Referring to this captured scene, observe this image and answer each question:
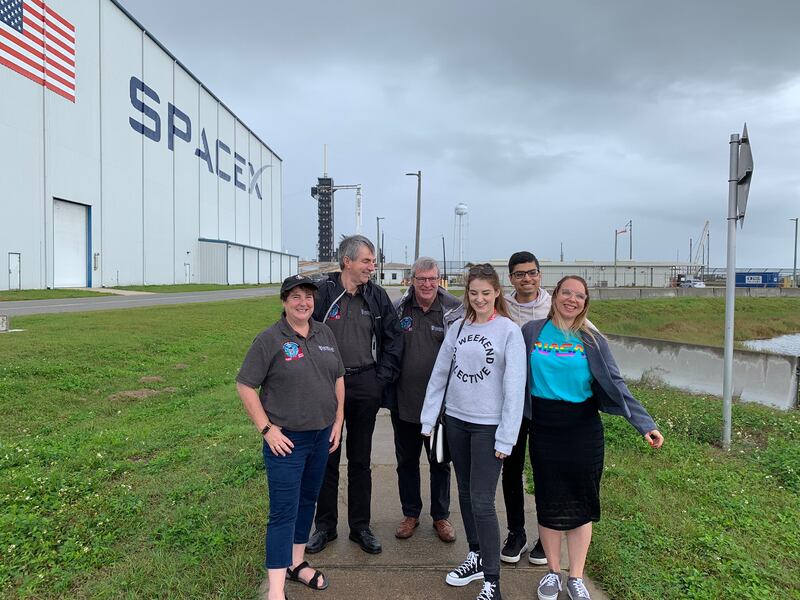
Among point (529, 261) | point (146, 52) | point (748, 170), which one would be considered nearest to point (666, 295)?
point (748, 170)

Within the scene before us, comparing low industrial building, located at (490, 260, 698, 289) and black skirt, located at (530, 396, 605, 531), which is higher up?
low industrial building, located at (490, 260, 698, 289)

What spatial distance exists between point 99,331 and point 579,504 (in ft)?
38.8

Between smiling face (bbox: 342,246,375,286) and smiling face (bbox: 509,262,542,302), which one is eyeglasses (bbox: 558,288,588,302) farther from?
smiling face (bbox: 342,246,375,286)

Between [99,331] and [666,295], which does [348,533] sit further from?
[666,295]

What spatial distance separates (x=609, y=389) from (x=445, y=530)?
1.53 m

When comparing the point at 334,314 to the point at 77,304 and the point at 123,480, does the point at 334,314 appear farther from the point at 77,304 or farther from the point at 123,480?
the point at 77,304

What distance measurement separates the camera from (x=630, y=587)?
2918mm

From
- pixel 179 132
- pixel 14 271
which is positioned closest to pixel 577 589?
pixel 14 271

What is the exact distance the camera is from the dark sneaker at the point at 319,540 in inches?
132

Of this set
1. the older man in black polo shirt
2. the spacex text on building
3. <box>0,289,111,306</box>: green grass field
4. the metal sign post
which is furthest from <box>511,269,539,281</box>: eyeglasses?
the spacex text on building

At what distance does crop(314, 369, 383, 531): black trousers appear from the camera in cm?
338

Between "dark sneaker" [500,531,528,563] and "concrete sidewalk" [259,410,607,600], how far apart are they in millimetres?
40

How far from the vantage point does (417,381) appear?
3420 mm

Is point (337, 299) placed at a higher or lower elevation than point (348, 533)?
higher
